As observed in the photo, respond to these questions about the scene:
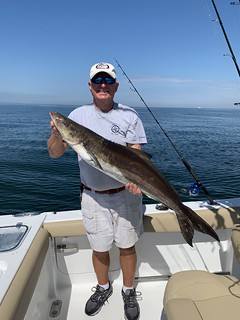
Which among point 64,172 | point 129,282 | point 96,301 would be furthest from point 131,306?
point 64,172

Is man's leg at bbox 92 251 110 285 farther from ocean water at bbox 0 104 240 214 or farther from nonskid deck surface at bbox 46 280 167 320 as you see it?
ocean water at bbox 0 104 240 214

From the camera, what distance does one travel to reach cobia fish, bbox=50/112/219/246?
2615 millimetres

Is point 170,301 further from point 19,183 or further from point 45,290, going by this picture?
point 19,183

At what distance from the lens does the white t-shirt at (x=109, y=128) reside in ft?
9.32

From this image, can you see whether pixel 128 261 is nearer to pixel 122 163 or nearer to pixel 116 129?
pixel 122 163

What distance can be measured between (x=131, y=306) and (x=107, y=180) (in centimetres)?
144

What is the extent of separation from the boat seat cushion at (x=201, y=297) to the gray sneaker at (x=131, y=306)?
989 millimetres

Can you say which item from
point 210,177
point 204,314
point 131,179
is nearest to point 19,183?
point 210,177

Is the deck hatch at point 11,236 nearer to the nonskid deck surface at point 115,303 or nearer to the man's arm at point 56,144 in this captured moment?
the man's arm at point 56,144

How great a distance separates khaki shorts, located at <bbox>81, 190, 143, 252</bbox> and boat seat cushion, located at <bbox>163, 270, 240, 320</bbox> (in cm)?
70

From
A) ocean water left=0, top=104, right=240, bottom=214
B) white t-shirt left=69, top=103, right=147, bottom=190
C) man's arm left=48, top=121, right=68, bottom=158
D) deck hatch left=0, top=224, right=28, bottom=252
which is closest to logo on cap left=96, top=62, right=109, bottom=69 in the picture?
white t-shirt left=69, top=103, right=147, bottom=190

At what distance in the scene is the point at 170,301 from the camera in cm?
216

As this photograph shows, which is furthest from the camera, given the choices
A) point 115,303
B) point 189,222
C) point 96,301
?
point 115,303

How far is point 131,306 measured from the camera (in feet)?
10.5
